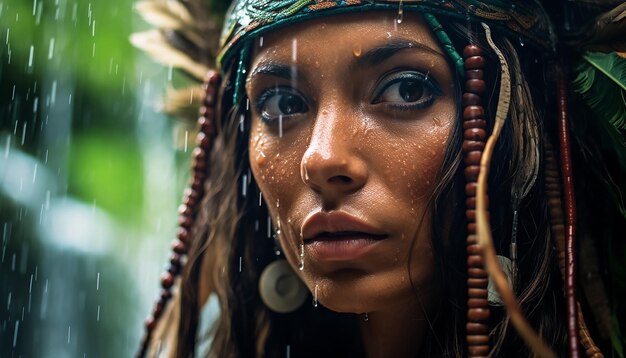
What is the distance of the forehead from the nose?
0.17 m

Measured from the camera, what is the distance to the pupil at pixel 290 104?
2.00 metres

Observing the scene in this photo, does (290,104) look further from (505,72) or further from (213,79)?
(505,72)

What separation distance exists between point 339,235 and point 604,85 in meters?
0.78

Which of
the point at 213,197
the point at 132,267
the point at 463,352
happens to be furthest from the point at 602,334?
the point at 132,267

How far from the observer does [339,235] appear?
5.99ft

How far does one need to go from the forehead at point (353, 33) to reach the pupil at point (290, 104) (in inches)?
4.6

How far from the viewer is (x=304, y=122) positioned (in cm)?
196

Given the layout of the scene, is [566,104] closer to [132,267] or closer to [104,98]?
[104,98]

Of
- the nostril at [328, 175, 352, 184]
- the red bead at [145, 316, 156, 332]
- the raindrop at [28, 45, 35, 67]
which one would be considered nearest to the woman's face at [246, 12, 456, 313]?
the nostril at [328, 175, 352, 184]

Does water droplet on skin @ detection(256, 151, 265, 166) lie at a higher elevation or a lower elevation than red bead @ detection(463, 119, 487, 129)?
lower

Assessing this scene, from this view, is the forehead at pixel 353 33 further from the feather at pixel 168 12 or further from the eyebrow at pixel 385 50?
the feather at pixel 168 12

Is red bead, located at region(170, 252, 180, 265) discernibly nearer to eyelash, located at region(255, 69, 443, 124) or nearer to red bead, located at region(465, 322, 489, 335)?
eyelash, located at region(255, 69, 443, 124)

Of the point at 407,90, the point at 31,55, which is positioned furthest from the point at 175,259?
the point at 31,55

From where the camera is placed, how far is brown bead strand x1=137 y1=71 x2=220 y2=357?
234 centimetres
